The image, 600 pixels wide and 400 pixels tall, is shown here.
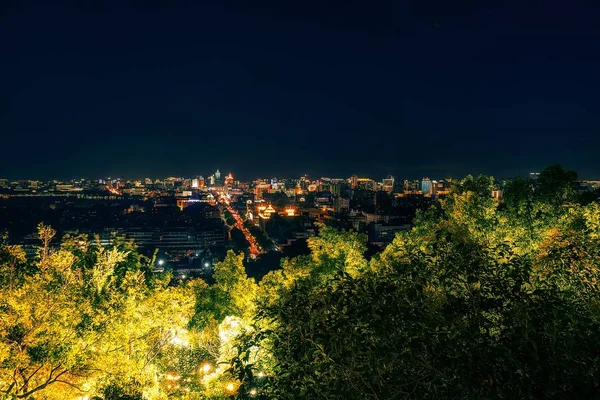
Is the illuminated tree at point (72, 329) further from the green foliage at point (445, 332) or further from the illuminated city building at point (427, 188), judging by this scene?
the illuminated city building at point (427, 188)

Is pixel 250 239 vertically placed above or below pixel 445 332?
below

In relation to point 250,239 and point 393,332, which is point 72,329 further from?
point 250,239

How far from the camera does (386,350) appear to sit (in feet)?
10.7

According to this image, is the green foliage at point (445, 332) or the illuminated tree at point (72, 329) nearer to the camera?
the green foliage at point (445, 332)

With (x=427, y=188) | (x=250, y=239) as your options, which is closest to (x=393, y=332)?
(x=250, y=239)

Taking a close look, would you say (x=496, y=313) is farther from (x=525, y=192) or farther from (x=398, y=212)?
(x=398, y=212)

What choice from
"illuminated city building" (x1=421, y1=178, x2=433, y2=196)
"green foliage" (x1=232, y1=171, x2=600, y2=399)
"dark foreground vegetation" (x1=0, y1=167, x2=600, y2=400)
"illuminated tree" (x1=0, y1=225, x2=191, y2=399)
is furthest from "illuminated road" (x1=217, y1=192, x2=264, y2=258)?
"illuminated city building" (x1=421, y1=178, x2=433, y2=196)

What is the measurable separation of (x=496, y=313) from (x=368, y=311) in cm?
108

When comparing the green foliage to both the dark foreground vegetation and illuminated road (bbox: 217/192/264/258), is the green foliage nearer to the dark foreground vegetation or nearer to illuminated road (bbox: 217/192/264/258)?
the dark foreground vegetation

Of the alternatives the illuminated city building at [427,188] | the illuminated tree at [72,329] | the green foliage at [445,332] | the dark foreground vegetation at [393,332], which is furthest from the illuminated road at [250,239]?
the illuminated city building at [427,188]

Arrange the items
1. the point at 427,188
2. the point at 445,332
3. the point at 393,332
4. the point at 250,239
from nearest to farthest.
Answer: the point at 445,332 < the point at 393,332 < the point at 250,239 < the point at 427,188

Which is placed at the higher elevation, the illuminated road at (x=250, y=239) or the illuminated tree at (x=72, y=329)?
the illuminated tree at (x=72, y=329)

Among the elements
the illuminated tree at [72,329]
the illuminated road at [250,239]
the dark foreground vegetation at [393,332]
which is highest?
the dark foreground vegetation at [393,332]

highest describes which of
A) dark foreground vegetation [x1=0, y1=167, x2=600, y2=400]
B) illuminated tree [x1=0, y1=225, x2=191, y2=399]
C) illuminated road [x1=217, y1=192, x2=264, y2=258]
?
dark foreground vegetation [x1=0, y1=167, x2=600, y2=400]
